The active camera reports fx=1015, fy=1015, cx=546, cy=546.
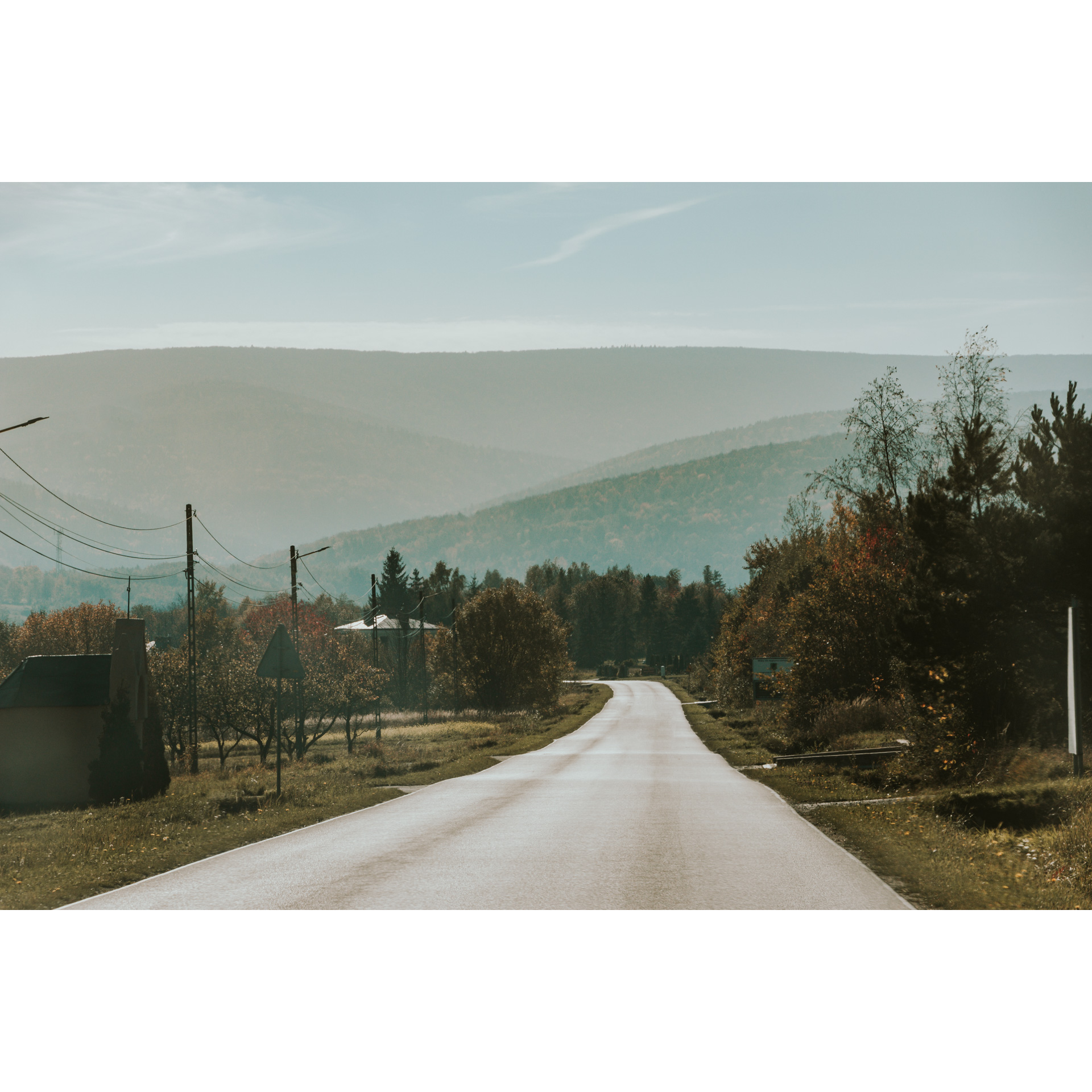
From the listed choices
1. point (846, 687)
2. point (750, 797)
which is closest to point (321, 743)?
point (846, 687)

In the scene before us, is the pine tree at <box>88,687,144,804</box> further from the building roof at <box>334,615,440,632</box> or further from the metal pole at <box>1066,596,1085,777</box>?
the building roof at <box>334,615,440,632</box>

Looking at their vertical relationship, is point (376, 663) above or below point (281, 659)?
below

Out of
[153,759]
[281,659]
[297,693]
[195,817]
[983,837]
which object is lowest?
[153,759]

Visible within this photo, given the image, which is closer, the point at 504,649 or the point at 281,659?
the point at 281,659

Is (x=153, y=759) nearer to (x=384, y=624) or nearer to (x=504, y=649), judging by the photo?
(x=504, y=649)

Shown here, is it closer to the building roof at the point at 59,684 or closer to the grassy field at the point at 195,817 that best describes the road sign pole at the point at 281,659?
the grassy field at the point at 195,817


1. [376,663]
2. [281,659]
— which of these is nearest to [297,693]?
[376,663]

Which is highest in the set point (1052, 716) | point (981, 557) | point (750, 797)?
point (981, 557)

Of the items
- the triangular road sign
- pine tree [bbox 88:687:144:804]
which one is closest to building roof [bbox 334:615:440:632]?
pine tree [bbox 88:687:144:804]

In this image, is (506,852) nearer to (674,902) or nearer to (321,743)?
(674,902)

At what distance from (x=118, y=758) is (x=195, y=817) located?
38.9 ft

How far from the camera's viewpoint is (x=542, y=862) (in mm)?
14148

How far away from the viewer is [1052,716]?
20438 mm
